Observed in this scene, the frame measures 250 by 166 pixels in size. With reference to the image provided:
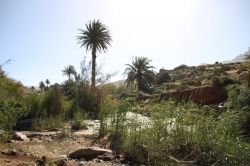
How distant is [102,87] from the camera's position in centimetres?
2270

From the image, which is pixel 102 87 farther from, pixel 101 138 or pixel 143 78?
pixel 143 78

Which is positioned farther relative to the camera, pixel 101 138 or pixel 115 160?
pixel 101 138

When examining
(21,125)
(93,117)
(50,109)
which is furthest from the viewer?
(93,117)

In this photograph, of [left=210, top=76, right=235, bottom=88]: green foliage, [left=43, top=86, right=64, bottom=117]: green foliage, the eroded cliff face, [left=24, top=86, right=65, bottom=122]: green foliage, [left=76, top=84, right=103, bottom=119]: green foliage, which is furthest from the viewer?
[left=210, top=76, right=235, bottom=88]: green foliage

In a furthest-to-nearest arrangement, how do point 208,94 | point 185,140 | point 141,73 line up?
point 141,73, point 208,94, point 185,140

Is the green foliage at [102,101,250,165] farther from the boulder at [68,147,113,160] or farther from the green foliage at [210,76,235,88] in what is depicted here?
the green foliage at [210,76,235,88]

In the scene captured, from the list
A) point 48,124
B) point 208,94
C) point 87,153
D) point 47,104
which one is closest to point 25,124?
point 48,124

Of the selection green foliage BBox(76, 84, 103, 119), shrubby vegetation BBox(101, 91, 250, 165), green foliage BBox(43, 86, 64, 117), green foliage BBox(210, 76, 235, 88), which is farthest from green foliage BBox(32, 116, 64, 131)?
green foliage BBox(210, 76, 235, 88)

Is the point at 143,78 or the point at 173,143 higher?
the point at 143,78

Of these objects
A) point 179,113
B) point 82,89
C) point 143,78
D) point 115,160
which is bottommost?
point 115,160

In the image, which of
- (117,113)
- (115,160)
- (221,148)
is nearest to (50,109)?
(117,113)

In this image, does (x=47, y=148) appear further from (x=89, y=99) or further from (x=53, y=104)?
(x=89, y=99)

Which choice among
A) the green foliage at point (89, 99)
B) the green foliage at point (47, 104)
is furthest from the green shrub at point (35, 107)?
the green foliage at point (89, 99)

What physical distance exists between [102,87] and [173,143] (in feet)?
47.0
